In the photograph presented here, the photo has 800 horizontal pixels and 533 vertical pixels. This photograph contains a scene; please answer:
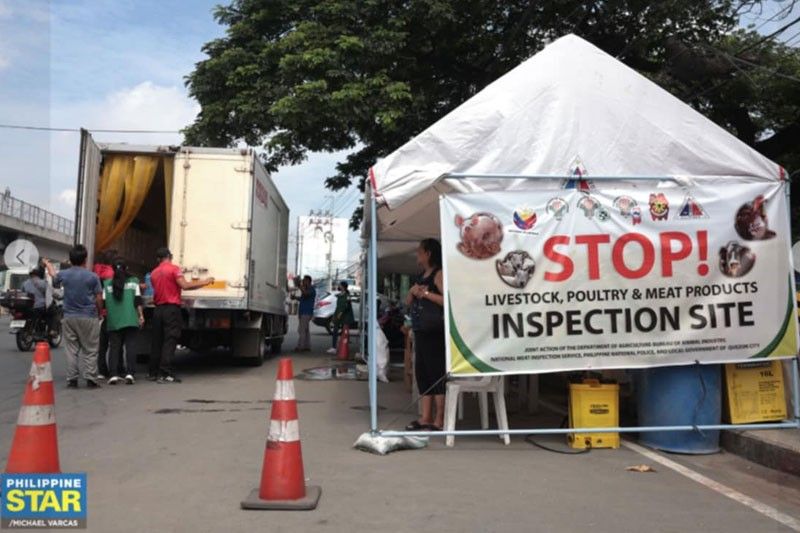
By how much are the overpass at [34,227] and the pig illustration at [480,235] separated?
30.1 metres

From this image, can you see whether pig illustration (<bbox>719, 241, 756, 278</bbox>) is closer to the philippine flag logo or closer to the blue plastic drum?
the blue plastic drum

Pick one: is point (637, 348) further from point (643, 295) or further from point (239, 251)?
point (239, 251)

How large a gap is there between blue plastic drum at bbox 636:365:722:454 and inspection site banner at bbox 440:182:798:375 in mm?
180

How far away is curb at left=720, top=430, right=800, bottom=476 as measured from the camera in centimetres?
492

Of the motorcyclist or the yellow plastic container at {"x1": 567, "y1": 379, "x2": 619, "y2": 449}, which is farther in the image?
the motorcyclist

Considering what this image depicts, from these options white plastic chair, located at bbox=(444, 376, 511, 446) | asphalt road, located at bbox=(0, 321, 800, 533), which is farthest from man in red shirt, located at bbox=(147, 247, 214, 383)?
white plastic chair, located at bbox=(444, 376, 511, 446)

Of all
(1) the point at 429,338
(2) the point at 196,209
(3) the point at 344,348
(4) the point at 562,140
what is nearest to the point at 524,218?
(4) the point at 562,140

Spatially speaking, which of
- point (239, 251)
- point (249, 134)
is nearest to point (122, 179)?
point (239, 251)

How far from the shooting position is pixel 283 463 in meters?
3.98

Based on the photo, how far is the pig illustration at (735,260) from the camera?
5.66 metres

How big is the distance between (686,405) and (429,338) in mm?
2287

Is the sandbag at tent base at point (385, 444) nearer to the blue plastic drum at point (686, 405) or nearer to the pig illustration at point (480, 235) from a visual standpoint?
the pig illustration at point (480, 235)

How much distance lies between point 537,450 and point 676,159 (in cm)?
284

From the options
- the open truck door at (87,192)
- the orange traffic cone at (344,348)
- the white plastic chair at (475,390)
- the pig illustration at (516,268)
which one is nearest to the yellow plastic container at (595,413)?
the white plastic chair at (475,390)
